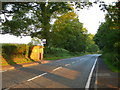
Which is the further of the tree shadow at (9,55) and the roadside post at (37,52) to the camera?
the roadside post at (37,52)

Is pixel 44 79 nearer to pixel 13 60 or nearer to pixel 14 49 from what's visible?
pixel 13 60

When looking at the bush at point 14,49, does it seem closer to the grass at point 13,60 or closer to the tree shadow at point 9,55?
the tree shadow at point 9,55

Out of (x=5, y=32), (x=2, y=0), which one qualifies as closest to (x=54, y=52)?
(x=5, y=32)

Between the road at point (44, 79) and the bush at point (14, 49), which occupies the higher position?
the bush at point (14, 49)

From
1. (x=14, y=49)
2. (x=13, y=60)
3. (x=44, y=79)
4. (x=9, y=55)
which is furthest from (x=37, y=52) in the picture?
(x=44, y=79)

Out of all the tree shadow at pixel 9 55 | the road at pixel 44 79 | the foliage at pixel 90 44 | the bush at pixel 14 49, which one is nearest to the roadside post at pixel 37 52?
the bush at pixel 14 49

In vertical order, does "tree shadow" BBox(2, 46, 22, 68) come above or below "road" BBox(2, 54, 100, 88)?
above

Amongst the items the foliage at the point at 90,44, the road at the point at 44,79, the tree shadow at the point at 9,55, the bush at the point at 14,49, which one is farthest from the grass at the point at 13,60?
the foliage at the point at 90,44

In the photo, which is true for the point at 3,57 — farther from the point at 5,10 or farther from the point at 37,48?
the point at 37,48

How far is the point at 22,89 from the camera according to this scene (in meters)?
7.87

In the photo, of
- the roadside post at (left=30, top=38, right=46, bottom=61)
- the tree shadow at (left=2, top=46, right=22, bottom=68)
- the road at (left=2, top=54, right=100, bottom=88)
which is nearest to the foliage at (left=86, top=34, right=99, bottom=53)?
the roadside post at (left=30, top=38, right=46, bottom=61)

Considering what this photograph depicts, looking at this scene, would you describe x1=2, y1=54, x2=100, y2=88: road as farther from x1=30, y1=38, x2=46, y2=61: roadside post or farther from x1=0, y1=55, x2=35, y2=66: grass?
x1=30, y1=38, x2=46, y2=61: roadside post

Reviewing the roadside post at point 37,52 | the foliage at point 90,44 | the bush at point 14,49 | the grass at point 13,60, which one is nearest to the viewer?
the grass at point 13,60

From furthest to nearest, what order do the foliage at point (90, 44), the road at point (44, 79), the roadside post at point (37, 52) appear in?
the foliage at point (90, 44) < the roadside post at point (37, 52) < the road at point (44, 79)
